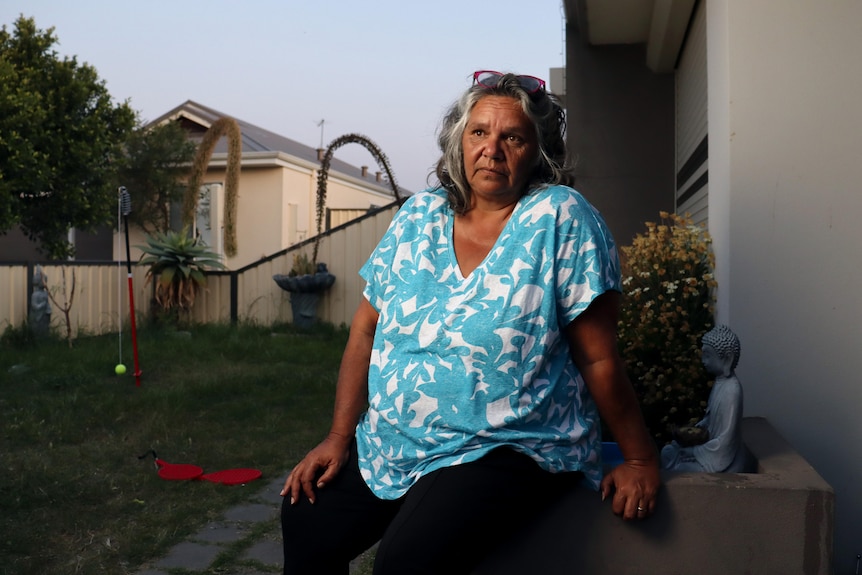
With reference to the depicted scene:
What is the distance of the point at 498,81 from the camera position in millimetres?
2307

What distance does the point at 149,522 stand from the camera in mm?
3914

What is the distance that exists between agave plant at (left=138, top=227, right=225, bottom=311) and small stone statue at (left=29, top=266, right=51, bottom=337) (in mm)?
1473

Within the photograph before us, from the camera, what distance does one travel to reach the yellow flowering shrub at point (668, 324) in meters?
3.69

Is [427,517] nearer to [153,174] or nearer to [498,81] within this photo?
[498,81]

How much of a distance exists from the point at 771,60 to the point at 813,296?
888 mm

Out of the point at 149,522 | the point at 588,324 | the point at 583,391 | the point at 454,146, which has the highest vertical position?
the point at 454,146

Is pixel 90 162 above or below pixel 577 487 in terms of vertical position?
above

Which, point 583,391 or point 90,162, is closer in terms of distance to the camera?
point 583,391

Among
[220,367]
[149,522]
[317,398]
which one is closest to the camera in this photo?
[149,522]

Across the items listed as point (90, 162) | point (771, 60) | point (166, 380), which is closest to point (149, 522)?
point (771, 60)

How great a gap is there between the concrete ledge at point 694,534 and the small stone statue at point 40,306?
28.8 feet

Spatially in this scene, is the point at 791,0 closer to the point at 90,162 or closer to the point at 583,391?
the point at 583,391

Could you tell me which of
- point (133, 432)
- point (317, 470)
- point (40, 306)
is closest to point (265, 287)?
point (40, 306)

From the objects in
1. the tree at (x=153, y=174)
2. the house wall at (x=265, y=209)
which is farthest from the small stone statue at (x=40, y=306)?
the house wall at (x=265, y=209)
